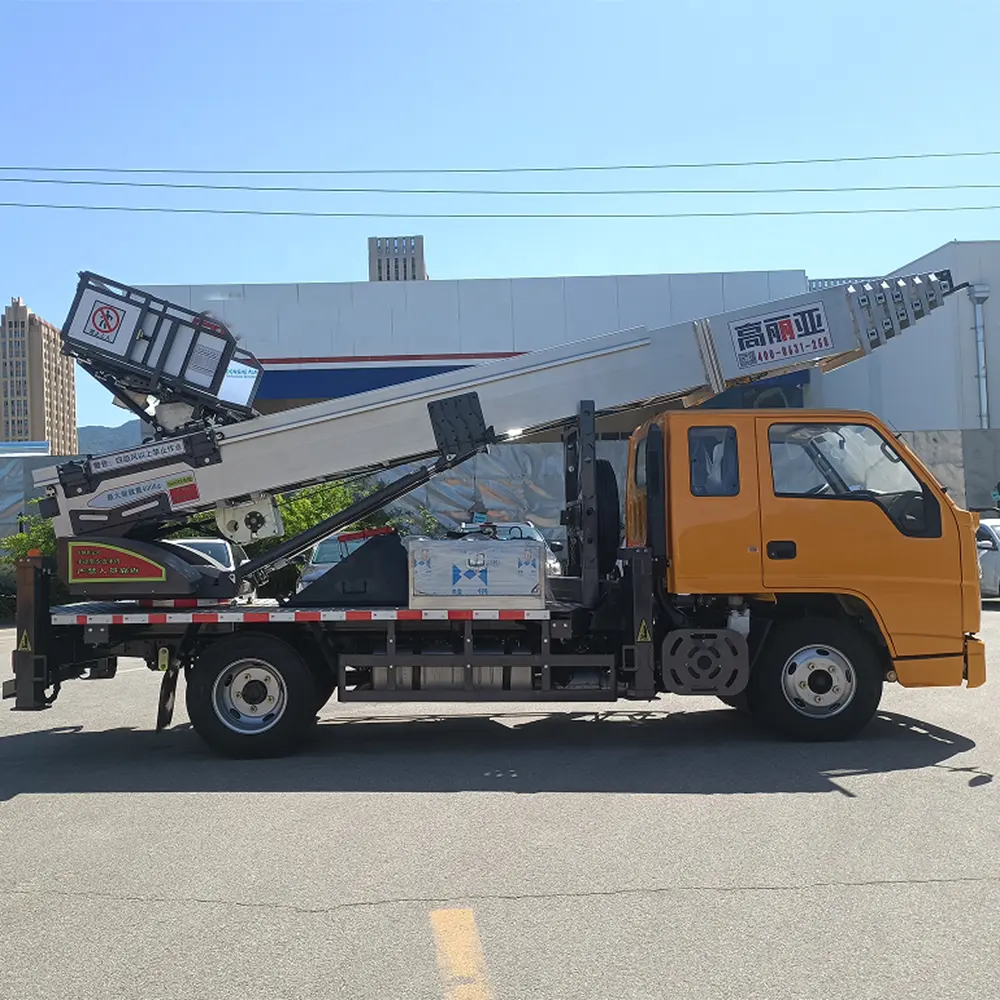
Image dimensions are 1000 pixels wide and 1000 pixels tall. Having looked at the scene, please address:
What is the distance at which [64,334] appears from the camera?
9008 millimetres

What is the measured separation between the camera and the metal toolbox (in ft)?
28.7

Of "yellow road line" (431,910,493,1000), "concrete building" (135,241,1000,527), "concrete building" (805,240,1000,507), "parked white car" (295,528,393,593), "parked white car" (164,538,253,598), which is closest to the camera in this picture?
"yellow road line" (431,910,493,1000)

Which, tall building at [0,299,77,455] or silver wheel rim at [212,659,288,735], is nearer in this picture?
silver wheel rim at [212,659,288,735]

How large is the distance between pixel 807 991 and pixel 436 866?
2.17 meters

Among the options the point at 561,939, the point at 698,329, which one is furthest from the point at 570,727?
the point at 561,939

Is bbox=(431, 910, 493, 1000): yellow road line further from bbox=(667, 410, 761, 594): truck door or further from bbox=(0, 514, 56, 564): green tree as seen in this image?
bbox=(0, 514, 56, 564): green tree

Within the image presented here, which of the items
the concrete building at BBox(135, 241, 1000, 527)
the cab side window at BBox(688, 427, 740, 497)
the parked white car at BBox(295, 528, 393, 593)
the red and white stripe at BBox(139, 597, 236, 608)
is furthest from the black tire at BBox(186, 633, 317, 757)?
the concrete building at BBox(135, 241, 1000, 527)

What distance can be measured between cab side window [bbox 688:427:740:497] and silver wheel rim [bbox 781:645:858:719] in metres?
1.36

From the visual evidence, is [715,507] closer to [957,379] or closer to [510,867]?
[510,867]

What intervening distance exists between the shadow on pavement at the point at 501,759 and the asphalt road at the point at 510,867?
1.5 inches

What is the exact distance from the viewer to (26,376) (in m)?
170

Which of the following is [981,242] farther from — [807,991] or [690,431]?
[807,991]

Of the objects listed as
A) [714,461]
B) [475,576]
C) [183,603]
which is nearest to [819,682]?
[714,461]

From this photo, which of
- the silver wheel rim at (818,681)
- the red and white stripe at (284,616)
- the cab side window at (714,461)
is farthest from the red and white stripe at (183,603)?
the silver wheel rim at (818,681)
